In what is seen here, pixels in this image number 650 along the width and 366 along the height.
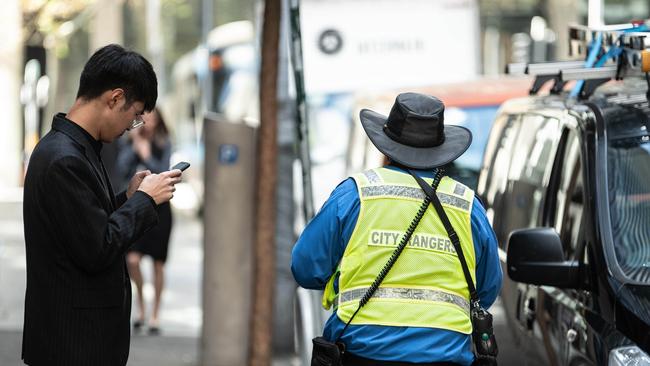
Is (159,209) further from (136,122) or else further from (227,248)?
(136,122)

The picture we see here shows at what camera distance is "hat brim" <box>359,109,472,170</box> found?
4.45 m

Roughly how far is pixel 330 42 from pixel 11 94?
1383 centimetres

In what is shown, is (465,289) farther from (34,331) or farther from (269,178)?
(269,178)

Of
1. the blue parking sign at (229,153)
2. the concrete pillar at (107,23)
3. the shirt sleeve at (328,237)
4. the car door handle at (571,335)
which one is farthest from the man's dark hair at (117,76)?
the concrete pillar at (107,23)

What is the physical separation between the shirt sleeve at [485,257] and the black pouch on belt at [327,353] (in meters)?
0.53

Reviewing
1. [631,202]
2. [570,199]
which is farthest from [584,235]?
[570,199]

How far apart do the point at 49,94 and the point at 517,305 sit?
2471 cm

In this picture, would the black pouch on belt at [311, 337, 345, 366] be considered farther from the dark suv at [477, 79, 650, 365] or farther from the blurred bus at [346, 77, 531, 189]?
the blurred bus at [346, 77, 531, 189]

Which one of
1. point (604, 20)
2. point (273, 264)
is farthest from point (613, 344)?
point (604, 20)

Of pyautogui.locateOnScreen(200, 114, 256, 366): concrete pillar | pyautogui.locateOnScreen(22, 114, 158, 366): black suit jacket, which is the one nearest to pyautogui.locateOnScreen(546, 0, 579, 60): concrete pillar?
pyautogui.locateOnScreen(200, 114, 256, 366): concrete pillar

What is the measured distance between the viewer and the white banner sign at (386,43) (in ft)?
49.8

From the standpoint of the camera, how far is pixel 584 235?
17.5ft

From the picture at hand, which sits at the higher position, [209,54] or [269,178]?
[209,54]

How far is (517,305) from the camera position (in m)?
5.94
